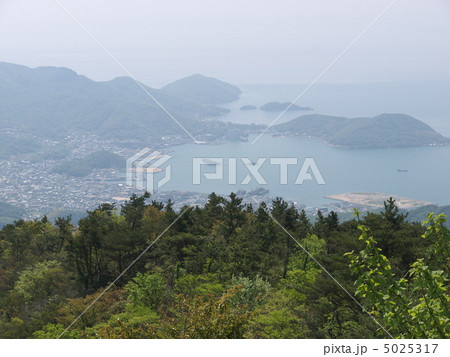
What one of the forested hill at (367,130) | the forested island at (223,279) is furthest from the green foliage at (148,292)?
the forested hill at (367,130)

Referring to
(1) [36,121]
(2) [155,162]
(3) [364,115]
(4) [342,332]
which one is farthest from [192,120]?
(1) [36,121]

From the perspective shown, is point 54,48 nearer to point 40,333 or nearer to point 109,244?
point 109,244

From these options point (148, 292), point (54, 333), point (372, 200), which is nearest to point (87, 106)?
point (372, 200)

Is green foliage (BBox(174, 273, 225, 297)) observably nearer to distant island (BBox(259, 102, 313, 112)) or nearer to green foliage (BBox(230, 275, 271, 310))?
green foliage (BBox(230, 275, 271, 310))

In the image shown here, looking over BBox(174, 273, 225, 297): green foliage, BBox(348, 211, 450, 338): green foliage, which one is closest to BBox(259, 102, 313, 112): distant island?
BBox(174, 273, 225, 297): green foliage

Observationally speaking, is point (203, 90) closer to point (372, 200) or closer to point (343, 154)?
point (343, 154)

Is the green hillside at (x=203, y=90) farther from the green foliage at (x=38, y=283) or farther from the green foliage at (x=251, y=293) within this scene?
the green foliage at (x=38, y=283)
